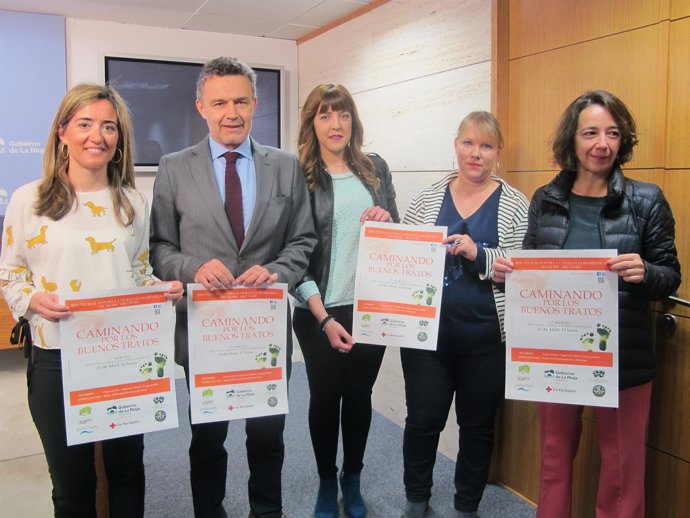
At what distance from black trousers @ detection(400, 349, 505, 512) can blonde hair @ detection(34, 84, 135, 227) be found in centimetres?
114

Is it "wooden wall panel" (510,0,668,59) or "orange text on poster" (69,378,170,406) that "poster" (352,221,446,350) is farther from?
"wooden wall panel" (510,0,668,59)

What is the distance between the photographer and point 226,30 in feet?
14.3

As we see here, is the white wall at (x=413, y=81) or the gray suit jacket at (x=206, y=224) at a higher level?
the white wall at (x=413, y=81)

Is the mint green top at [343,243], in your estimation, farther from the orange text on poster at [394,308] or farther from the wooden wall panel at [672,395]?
the wooden wall panel at [672,395]

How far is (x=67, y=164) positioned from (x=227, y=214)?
0.48 m

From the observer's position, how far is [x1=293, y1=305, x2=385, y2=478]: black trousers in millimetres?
2203

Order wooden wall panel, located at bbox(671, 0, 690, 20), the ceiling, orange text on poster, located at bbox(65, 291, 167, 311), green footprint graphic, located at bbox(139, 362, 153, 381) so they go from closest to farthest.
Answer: orange text on poster, located at bbox(65, 291, 167, 311) < green footprint graphic, located at bbox(139, 362, 153, 381) < wooden wall panel, located at bbox(671, 0, 690, 20) < the ceiling

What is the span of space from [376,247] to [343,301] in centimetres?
25

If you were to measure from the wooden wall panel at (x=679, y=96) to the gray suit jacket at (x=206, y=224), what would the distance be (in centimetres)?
128

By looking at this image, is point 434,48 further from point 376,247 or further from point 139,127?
point 139,127

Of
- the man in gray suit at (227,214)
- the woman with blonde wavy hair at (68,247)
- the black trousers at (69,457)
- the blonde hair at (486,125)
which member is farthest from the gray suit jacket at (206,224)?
the blonde hair at (486,125)

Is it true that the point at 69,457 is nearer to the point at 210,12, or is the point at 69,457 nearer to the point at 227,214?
the point at 227,214

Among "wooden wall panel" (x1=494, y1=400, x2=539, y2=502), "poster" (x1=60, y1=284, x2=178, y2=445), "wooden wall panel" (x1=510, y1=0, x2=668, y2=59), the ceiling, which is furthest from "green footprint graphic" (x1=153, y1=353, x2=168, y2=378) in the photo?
the ceiling

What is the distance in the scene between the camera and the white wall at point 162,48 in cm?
407
